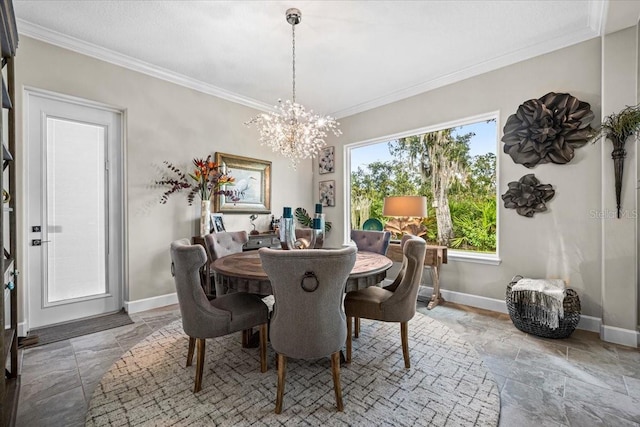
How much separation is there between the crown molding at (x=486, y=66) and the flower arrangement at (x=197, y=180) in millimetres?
2474

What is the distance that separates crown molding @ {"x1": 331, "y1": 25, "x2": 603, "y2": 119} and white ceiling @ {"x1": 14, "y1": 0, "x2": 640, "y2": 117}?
10 mm

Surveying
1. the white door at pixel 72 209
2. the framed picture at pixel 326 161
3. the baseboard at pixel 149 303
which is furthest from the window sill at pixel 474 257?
the white door at pixel 72 209

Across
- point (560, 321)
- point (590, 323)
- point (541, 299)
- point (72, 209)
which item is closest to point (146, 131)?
point (72, 209)

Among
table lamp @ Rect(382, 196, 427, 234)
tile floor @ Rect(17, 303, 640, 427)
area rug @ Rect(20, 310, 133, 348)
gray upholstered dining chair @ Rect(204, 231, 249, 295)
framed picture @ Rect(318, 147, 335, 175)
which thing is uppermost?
framed picture @ Rect(318, 147, 335, 175)

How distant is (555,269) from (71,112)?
5273mm

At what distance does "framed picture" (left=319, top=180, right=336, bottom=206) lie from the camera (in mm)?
5129

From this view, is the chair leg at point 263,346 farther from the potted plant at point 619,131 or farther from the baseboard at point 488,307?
the potted plant at point 619,131

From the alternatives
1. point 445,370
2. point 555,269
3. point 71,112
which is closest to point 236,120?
point 71,112

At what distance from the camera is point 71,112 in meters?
3.05

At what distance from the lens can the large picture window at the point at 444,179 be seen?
3633 mm

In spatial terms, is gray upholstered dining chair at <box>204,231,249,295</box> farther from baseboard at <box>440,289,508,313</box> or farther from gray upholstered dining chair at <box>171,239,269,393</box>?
baseboard at <box>440,289,508,313</box>

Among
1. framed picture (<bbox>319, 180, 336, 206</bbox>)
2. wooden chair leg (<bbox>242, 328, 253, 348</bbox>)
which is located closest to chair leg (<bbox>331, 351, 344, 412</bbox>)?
wooden chair leg (<bbox>242, 328, 253, 348</bbox>)

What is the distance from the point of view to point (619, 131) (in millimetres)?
2514

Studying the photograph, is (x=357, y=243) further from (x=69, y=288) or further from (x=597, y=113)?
(x=69, y=288)
